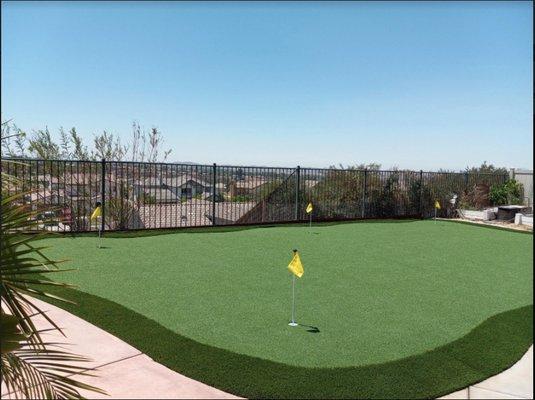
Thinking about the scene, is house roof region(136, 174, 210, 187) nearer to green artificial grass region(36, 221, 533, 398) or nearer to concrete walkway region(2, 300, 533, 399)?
green artificial grass region(36, 221, 533, 398)

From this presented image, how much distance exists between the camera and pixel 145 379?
127 inches

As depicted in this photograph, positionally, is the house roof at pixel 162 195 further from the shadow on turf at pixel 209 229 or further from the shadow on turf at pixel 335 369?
the shadow on turf at pixel 335 369

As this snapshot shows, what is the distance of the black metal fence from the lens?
10844 mm

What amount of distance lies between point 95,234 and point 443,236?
896 centimetres

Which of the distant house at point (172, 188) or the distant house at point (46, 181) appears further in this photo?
the distant house at point (172, 188)

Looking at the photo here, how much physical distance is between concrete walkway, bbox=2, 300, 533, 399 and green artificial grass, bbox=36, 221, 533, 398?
0.36 ft

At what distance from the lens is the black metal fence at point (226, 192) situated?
35.6 feet

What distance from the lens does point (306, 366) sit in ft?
11.4

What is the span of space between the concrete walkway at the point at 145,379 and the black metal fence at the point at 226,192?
5048 mm

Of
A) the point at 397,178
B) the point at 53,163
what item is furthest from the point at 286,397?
the point at 397,178

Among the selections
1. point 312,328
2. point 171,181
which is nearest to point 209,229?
point 171,181

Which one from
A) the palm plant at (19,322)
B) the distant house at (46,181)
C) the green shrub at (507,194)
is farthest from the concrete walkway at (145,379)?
the green shrub at (507,194)

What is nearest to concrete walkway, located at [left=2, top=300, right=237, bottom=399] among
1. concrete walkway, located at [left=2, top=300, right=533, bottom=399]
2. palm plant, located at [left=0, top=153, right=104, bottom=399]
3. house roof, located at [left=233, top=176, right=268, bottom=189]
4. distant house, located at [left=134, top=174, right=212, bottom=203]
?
concrete walkway, located at [left=2, top=300, right=533, bottom=399]

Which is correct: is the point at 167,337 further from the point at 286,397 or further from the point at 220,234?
the point at 220,234
